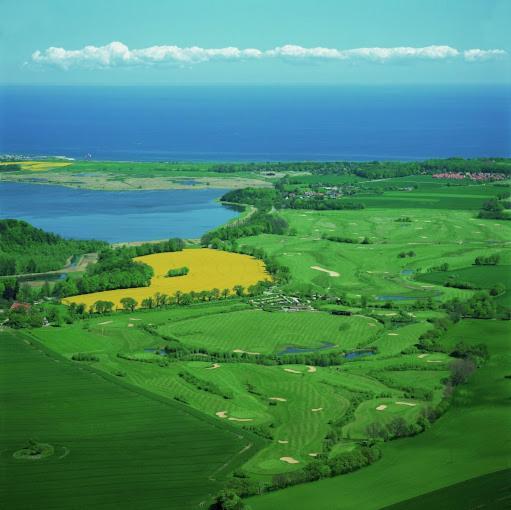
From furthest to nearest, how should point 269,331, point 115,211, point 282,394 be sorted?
point 115,211 → point 269,331 → point 282,394

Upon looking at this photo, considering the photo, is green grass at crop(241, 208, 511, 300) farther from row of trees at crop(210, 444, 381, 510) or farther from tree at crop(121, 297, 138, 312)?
row of trees at crop(210, 444, 381, 510)

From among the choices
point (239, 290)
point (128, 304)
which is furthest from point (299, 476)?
point (239, 290)

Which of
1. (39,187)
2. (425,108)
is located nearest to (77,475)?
(39,187)

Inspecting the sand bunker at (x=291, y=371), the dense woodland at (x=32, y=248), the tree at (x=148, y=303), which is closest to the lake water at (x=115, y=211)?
the dense woodland at (x=32, y=248)

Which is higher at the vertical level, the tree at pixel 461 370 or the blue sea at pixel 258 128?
the blue sea at pixel 258 128

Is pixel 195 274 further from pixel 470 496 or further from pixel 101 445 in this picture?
pixel 470 496

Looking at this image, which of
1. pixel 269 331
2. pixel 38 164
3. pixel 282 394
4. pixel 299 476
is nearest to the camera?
pixel 299 476

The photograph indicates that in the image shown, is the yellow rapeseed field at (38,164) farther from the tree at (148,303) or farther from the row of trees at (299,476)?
the row of trees at (299,476)

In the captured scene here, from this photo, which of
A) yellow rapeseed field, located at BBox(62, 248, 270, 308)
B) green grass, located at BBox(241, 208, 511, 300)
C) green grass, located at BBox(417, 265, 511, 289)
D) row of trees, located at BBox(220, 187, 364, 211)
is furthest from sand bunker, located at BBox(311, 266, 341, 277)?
row of trees, located at BBox(220, 187, 364, 211)
